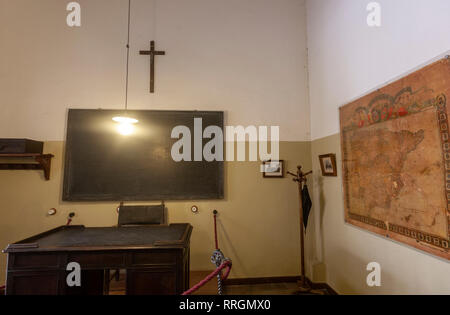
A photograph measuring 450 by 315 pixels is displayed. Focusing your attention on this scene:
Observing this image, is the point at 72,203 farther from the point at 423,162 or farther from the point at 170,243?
the point at 423,162

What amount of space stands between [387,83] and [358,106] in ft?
1.23

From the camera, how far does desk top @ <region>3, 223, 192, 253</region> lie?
180cm

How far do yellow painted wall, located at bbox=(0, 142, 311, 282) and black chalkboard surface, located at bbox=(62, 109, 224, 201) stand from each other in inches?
5.8

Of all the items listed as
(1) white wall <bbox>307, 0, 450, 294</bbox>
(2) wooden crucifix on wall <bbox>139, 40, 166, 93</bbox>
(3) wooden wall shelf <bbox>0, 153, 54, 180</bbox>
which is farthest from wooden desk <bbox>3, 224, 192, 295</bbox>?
(2) wooden crucifix on wall <bbox>139, 40, 166, 93</bbox>

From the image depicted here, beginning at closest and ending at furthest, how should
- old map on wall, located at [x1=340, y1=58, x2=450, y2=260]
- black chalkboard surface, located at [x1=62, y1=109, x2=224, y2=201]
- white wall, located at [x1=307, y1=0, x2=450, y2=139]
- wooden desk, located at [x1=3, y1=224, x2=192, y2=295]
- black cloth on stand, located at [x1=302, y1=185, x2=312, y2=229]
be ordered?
old map on wall, located at [x1=340, y1=58, x2=450, y2=260]
white wall, located at [x1=307, y1=0, x2=450, y2=139]
wooden desk, located at [x1=3, y1=224, x2=192, y2=295]
black cloth on stand, located at [x1=302, y1=185, x2=312, y2=229]
black chalkboard surface, located at [x1=62, y1=109, x2=224, y2=201]

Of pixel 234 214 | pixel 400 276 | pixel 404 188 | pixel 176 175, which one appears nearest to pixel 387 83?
pixel 404 188

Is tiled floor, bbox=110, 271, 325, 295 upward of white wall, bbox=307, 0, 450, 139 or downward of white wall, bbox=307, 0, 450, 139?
downward

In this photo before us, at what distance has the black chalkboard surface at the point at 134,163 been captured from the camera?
118 inches

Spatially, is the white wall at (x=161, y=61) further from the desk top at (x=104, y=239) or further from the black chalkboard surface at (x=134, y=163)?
the desk top at (x=104, y=239)

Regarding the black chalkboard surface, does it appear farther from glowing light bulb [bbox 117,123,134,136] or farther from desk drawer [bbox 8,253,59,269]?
desk drawer [bbox 8,253,59,269]

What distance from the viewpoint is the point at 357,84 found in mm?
2264

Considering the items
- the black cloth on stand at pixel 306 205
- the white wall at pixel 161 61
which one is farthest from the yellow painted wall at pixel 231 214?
the white wall at pixel 161 61

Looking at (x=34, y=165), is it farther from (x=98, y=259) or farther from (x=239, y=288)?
(x=239, y=288)

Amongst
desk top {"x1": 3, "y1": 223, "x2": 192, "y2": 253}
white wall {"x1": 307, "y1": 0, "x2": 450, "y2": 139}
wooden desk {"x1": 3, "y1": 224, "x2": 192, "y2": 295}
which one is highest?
white wall {"x1": 307, "y1": 0, "x2": 450, "y2": 139}
